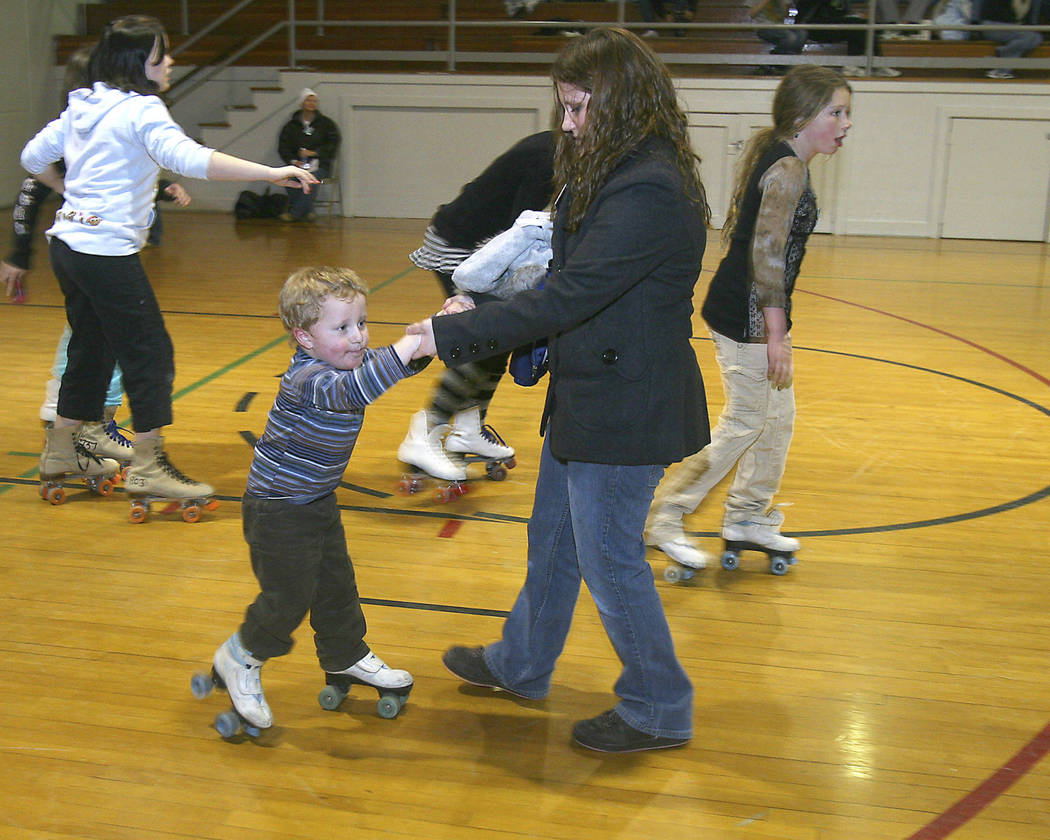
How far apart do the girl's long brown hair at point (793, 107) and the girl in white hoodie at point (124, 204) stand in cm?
147

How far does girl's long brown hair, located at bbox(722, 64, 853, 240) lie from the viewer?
3.12 metres

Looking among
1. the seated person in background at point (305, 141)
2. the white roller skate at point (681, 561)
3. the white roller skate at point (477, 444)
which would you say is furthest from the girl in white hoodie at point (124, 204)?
the seated person in background at point (305, 141)

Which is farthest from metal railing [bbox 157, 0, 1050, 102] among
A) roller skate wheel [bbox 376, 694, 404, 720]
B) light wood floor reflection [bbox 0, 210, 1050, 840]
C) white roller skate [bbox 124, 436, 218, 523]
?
roller skate wheel [bbox 376, 694, 404, 720]

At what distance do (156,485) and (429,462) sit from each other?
98cm

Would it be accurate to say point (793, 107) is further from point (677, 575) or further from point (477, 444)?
point (477, 444)

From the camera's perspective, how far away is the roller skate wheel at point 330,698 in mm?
2695

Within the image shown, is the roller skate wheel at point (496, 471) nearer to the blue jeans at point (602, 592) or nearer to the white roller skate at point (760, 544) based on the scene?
the white roller skate at point (760, 544)

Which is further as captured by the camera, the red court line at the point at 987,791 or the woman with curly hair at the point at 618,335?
the red court line at the point at 987,791

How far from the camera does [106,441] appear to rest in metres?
4.36

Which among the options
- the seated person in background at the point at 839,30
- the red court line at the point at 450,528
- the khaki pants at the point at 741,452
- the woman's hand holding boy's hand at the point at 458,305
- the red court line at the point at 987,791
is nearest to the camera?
the red court line at the point at 987,791

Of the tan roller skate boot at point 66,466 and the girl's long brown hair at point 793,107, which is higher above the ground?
the girl's long brown hair at point 793,107

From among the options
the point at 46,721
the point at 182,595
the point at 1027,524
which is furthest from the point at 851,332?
the point at 46,721

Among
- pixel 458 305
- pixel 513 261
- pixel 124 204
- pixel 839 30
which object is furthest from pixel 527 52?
pixel 458 305

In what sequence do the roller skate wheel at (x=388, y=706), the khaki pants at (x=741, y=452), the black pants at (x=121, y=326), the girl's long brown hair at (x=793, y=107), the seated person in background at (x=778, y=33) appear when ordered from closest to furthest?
the roller skate wheel at (x=388, y=706) → the girl's long brown hair at (x=793, y=107) → the khaki pants at (x=741, y=452) → the black pants at (x=121, y=326) → the seated person in background at (x=778, y=33)
